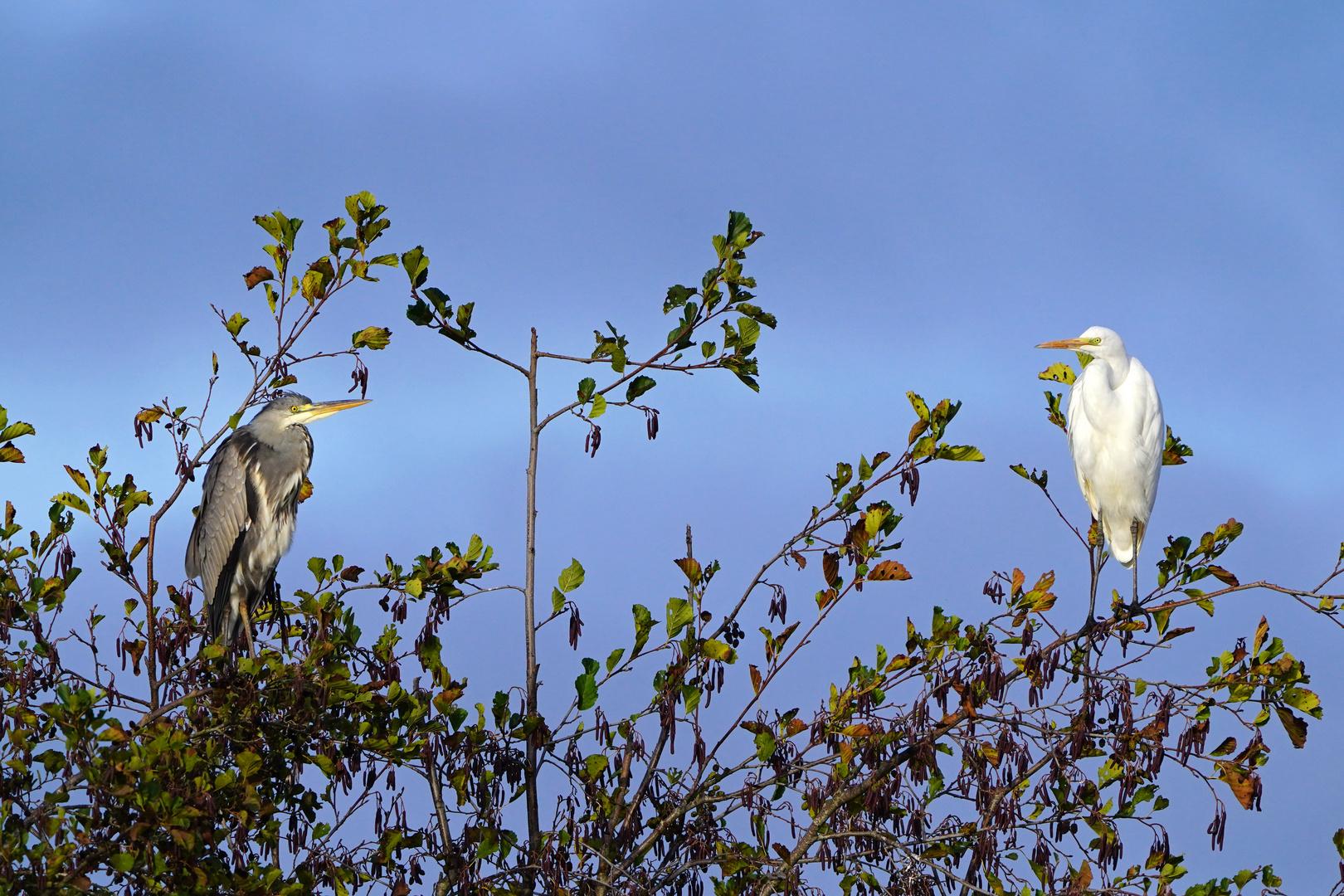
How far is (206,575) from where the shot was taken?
22.3 ft

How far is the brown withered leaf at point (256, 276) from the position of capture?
15.6 ft

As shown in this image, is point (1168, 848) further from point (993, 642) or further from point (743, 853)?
point (743, 853)

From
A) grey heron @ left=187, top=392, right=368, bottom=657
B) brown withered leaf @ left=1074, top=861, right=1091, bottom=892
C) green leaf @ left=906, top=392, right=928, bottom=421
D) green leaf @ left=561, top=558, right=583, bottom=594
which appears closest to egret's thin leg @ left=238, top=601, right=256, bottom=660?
grey heron @ left=187, top=392, right=368, bottom=657

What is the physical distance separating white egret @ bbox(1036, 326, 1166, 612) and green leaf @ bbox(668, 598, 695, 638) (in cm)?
424

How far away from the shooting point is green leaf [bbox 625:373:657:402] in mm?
4688

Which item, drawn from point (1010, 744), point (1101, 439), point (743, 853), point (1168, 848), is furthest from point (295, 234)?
point (1101, 439)

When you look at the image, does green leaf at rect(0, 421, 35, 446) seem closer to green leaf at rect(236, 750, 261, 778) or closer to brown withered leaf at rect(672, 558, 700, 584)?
green leaf at rect(236, 750, 261, 778)

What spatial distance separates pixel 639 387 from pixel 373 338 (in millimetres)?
1182

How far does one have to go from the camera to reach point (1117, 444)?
7.54 m

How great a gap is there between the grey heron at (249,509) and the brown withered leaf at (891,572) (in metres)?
4.00

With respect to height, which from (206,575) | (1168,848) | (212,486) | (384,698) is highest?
(212,486)

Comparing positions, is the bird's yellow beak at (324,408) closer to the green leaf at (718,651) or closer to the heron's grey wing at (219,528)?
the heron's grey wing at (219,528)

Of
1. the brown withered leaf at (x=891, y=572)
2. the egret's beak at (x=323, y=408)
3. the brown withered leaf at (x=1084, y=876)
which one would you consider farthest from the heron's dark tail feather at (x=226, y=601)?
the brown withered leaf at (x=1084, y=876)

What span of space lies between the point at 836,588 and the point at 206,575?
4.22 metres
